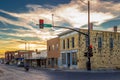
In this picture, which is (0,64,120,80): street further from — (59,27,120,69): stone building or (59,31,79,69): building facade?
(59,31,79,69): building facade

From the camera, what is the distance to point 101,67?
47.3 m

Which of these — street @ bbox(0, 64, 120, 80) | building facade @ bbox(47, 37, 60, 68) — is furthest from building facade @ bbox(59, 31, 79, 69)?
street @ bbox(0, 64, 120, 80)

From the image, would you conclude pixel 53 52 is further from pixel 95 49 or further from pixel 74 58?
pixel 95 49

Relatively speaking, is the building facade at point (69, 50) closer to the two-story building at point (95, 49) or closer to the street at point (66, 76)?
the two-story building at point (95, 49)

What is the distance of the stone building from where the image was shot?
153 feet

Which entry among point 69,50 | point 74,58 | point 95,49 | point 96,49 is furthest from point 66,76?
point 69,50

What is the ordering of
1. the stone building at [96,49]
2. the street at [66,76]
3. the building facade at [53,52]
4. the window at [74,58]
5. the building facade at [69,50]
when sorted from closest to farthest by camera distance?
the street at [66,76] → the stone building at [96,49] → the building facade at [69,50] → the window at [74,58] → the building facade at [53,52]

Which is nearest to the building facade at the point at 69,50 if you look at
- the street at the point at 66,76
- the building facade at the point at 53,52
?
the building facade at the point at 53,52

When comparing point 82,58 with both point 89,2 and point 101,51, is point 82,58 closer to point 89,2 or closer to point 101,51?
point 101,51

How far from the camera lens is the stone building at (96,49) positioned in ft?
153

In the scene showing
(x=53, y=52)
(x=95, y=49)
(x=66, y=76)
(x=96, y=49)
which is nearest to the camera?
(x=66, y=76)

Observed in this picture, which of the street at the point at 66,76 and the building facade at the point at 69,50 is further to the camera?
the building facade at the point at 69,50

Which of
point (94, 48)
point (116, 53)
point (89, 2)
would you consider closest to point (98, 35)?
point (94, 48)

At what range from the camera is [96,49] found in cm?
4716
